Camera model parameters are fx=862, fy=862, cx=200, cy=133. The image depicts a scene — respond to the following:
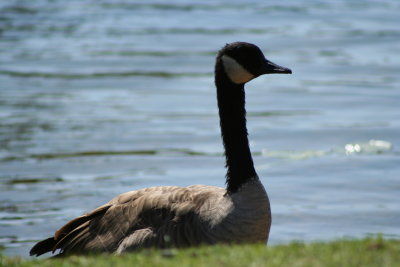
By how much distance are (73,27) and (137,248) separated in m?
18.5

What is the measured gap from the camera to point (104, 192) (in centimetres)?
1320

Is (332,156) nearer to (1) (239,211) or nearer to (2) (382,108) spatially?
(2) (382,108)

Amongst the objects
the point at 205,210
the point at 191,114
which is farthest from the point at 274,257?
the point at 191,114

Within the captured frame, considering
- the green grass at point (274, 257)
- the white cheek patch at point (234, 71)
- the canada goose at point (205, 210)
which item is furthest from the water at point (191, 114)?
the green grass at point (274, 257)

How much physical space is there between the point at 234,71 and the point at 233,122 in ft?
1.98

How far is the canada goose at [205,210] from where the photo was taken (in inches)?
A: 330

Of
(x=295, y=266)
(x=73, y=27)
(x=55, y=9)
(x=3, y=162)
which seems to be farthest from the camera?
(x=55, y=9)

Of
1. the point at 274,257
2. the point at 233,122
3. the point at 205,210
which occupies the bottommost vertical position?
the point at 205,210

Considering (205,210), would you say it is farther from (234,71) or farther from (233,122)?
(234,71)

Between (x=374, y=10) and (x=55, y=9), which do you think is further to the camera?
(x=55, y=9)

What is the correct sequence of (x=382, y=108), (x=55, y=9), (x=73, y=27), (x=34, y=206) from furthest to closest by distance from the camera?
(x=55, y=9), (x=73, y=27), (x=382, y=108), (x=34, y=206)

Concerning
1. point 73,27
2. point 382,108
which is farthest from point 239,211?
point 73,27

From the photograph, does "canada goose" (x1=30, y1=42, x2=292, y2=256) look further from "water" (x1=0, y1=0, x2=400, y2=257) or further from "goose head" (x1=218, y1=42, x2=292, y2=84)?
"water" (x1=0, y1=0, x2=400, y2=257)

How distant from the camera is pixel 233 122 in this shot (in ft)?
31.1
